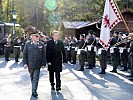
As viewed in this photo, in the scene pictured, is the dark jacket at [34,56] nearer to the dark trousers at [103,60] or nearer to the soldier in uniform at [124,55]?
the dark trousers at [103,60]

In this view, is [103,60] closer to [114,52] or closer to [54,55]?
[114,52]

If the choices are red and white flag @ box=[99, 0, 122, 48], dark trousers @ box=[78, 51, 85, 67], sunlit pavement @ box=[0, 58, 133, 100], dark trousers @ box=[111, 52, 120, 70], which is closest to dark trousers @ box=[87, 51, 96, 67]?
dark trousers @ box=[78, 51, 85, 67]

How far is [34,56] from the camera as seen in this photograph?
34.4ft

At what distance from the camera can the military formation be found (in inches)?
415

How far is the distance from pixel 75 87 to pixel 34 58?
2286 mm

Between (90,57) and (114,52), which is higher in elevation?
(114,52)

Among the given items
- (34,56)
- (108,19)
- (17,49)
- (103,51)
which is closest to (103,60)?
(103,51)

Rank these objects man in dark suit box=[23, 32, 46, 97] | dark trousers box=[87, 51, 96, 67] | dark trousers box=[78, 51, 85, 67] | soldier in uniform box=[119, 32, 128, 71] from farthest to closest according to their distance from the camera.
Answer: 1. dark trousers box=[87, 51, 96, 67]
2. dark trousers box=[78, 51, 85, 67]
3. soldier in uniform box=[119, 32, 128, 71]
4. man in dark suit box=[23, 32, 46, 97]

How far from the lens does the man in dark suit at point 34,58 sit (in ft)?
34.3

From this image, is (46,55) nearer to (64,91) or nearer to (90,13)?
(64,91)

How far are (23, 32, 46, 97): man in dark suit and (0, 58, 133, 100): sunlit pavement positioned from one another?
51 cm

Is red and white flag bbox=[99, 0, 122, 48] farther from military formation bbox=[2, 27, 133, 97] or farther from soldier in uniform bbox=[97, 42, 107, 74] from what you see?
soldier in uniform bbox=[97, 42, 107, 74]

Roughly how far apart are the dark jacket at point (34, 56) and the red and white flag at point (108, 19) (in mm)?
4947

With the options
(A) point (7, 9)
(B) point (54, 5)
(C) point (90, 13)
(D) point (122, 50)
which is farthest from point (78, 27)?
(B) point (54, 5)
